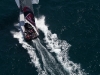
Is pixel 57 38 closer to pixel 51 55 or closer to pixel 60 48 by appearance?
pixel 60 48

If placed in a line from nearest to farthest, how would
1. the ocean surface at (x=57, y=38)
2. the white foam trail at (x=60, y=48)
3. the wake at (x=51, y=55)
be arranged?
the wake at (x=51, y=55) < the white foam trail at (x=60, y=48) < the ocean surface at (x=57, y=38)

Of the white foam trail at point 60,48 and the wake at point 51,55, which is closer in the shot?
the wake at point 51,55

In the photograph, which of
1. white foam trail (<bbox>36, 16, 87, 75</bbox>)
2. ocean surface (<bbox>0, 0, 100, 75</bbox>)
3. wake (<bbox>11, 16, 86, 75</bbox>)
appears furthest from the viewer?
ocean surface (<bbox>0, 0, 100, 75</bbox>)

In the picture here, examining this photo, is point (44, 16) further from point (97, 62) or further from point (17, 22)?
point (97, 62)

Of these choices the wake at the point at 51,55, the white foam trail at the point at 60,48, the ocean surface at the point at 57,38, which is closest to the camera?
the wake at the point at 51,55

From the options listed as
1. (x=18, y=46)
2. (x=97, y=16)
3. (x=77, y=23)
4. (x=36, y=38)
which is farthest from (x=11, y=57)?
(x=97, y=16)

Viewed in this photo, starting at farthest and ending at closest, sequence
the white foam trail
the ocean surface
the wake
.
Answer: the ocean surface
the white foam trail
the wake

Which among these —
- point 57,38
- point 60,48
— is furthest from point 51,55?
point 57,38
